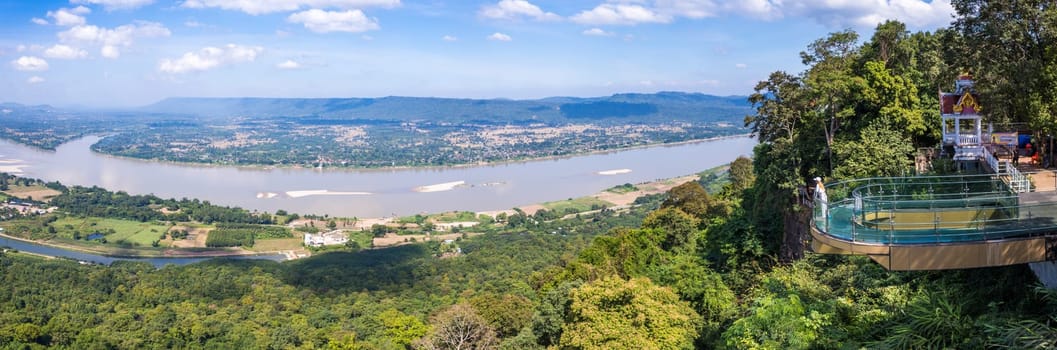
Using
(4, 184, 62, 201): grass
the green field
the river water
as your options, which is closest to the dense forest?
the green field

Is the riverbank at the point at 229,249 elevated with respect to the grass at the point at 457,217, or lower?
lower

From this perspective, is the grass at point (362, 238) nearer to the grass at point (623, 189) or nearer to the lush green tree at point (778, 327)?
the grass at point (623, 189)

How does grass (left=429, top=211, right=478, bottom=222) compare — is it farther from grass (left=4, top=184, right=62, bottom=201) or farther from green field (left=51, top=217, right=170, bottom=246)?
grass (left=4, top=184, right=62, bottom=201)

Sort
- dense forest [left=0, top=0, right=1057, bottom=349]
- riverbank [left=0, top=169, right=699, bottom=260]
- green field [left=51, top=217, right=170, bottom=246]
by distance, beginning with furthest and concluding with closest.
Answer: green field [left=51, top=217, right=170, bottom=246] → riverbank [left=0, top=169, right=699, bottom=260] → dense forest [left=0, top=0, right=1057, bottom=349]

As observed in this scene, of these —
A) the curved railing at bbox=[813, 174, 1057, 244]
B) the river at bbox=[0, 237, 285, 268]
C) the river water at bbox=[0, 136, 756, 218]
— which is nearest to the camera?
the curved railing at bbox=[813, 174, 1057, 244]

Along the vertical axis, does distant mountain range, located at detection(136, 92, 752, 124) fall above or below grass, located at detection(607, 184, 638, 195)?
above

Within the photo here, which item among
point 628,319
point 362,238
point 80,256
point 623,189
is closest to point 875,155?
point 628,319

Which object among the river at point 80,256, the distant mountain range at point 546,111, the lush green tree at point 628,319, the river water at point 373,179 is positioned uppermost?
the distant mountain range at point 546,111

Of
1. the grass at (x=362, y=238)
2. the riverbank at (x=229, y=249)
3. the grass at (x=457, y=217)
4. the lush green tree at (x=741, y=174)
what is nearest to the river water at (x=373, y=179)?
the grass at (x=457, y=217)
